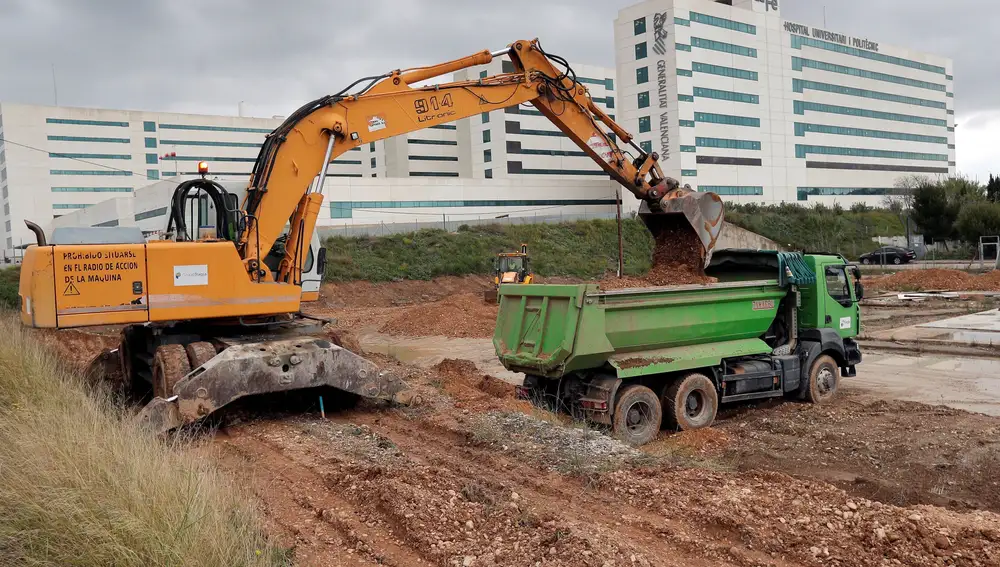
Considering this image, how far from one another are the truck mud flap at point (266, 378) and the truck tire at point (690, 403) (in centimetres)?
337

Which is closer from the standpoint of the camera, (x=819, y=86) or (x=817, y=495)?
(x=817, y=495)

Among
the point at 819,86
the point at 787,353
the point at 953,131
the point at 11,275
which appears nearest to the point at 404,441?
the point at 787,353

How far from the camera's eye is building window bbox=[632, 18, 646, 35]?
64938 millimetres

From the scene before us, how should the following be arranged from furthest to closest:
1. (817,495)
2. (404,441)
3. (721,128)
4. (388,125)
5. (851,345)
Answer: (721,128) → (851,345) → (388,125) → (404,441) → (817,495)

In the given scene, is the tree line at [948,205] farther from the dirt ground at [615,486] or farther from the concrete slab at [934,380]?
the dirt ground at [615,486]

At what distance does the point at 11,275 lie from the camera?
35531 mm

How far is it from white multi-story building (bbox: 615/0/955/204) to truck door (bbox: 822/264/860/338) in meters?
53.4

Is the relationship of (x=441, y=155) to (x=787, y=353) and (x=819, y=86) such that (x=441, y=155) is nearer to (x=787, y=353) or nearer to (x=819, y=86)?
(x=819, y=86)

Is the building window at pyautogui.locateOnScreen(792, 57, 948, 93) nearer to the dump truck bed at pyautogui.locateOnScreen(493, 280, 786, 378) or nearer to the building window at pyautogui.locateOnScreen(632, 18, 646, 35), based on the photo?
the building window at pyautogui.locateOnScreen(632, 18, 646, 35)

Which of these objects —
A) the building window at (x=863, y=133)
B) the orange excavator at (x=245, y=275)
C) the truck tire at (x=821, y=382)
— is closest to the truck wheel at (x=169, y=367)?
the orange excavator at (x=245, y=275)

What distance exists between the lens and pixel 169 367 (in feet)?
29.0

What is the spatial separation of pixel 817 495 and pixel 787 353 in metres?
→ 5.58

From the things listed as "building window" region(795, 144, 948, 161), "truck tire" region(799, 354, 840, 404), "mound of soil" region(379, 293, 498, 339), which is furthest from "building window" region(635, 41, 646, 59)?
"truck tire" region(799, 354, 840, 404)

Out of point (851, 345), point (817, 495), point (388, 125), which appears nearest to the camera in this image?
point (817, 495)
